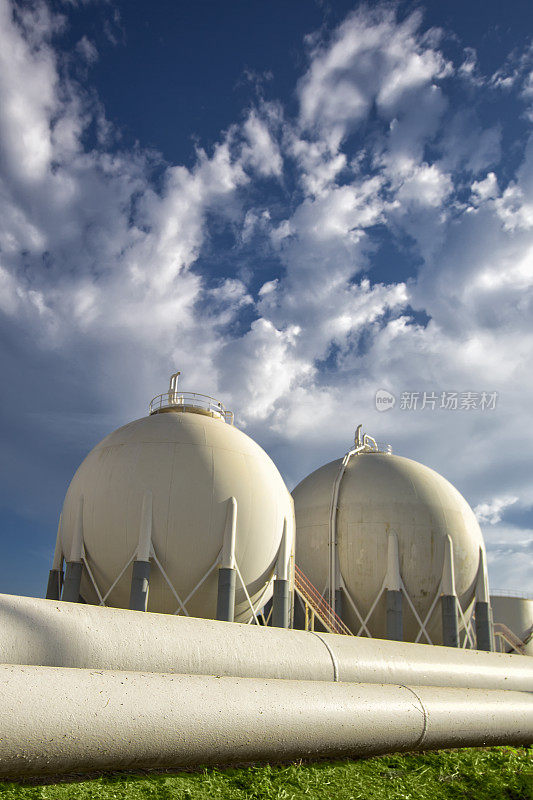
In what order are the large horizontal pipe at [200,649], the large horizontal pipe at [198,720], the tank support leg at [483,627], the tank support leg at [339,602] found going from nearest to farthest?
1. the large horizontal pipe at [198,720]
2. the large horizontal pipe at [200,649]
3. the tank support leg at [339,602]
4. the tank support leg at [483,627]

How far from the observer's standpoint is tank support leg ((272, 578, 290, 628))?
18234mm

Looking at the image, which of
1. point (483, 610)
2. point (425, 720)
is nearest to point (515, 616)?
point (483, 610)

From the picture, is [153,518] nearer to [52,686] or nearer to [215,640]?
[215,640]

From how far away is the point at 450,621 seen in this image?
2288 cm

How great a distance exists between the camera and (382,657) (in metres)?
9.34

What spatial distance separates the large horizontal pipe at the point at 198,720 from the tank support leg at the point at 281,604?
31.7 ft

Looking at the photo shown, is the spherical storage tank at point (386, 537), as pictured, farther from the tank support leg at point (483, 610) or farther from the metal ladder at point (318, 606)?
the metal ladder at point (318, 606)

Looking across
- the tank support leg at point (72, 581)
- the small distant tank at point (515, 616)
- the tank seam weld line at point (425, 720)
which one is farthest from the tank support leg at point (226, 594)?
the small distant tank at point (515, 616)

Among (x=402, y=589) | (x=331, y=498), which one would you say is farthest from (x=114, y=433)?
(x=402, y=589)

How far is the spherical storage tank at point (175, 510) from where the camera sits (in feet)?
55.3

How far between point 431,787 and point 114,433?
47.6ft

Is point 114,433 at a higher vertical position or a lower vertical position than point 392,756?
higher

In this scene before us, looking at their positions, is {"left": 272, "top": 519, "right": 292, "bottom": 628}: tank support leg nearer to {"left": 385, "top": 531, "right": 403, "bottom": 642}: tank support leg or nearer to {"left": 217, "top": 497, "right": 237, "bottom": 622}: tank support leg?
{"left": 217, "top": 497, "right": 237, "bottom": 622}: tank support leg

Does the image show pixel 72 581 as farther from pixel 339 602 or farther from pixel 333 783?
pixel 333 783
